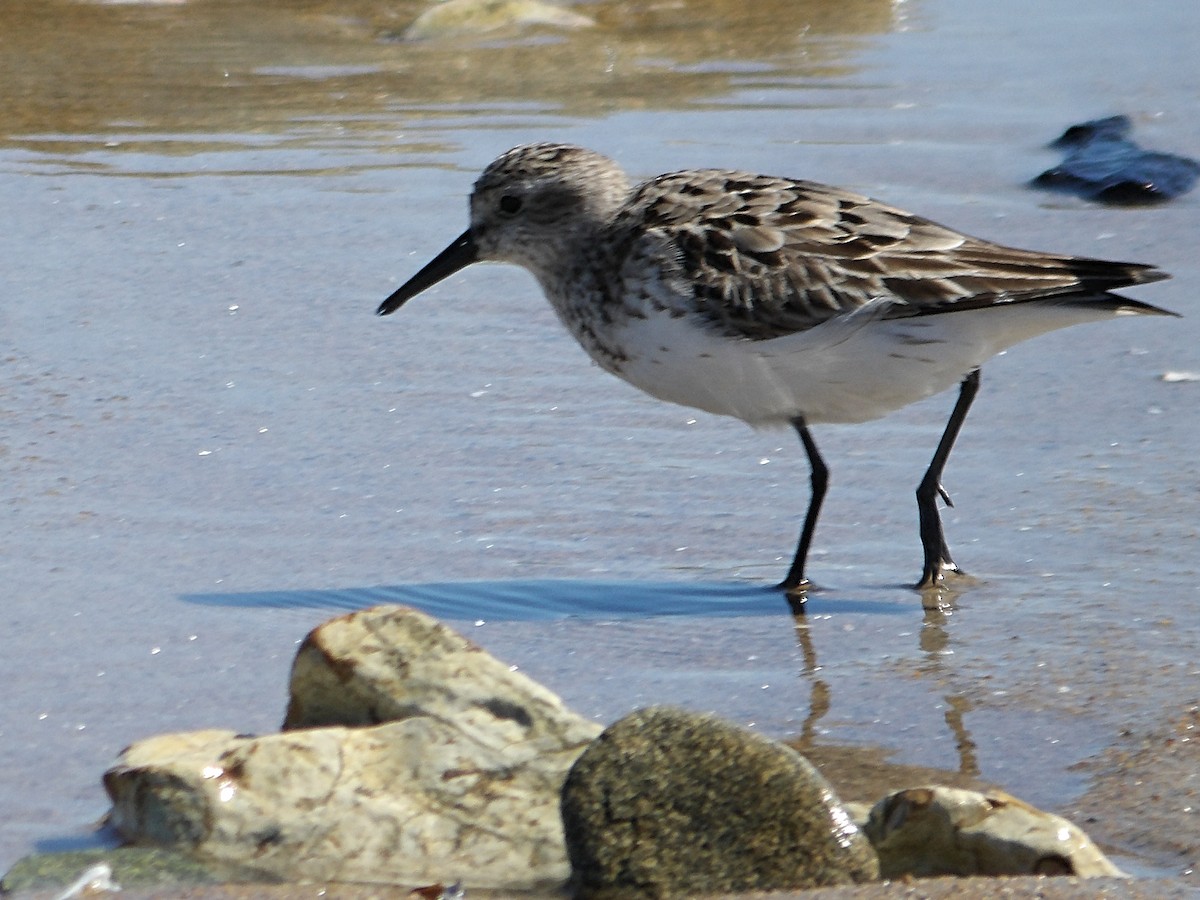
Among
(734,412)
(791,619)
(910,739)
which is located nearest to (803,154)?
(734,412)

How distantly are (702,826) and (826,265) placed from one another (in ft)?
7.38

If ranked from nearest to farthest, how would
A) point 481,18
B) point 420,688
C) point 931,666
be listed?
point 420,688, point 931,666, point 481,18

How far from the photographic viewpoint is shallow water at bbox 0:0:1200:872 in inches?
165

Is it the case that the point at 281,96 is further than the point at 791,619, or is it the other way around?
the point at 281,96

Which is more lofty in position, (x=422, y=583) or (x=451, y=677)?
(x=451, y=677)

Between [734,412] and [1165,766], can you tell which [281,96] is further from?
[1165,766]

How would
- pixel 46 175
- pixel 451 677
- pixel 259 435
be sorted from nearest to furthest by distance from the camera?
pixel 451 677, pixel 259 435, pixel 46 175

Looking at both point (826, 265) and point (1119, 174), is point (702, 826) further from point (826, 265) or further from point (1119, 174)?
point (1119, 174)

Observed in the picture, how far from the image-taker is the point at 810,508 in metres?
5.01

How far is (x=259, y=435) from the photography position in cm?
562

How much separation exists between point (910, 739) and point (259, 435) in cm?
241

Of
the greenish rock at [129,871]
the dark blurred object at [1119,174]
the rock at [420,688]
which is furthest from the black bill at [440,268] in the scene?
the dark blurred object at [1119,174]

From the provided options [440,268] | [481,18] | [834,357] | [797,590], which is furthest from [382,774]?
[481,18]

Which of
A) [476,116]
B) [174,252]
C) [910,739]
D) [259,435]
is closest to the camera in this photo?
[910,739]
